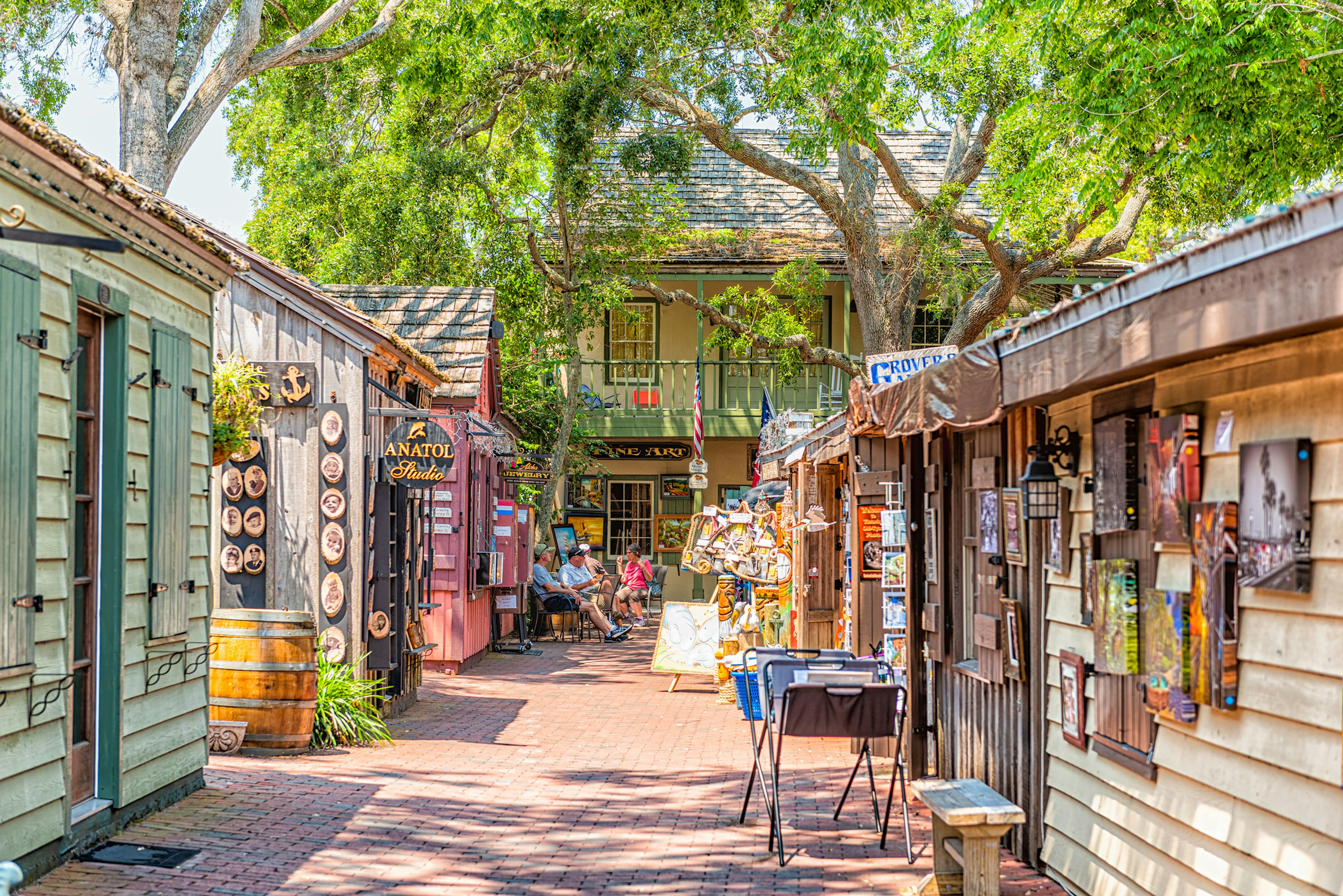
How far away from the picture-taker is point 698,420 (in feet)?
74.2

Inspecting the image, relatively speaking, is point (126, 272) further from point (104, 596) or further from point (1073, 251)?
point (1073, 251)

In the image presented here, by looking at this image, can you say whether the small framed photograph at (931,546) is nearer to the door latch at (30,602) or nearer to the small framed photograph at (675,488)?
the door latch at (30,602)

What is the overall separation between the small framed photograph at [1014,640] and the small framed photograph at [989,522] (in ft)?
1.22

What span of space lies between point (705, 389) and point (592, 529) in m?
3.68

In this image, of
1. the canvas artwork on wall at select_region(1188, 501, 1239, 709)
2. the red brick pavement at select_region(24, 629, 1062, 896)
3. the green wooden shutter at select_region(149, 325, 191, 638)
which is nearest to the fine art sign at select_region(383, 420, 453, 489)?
the red brick pavement at select_region(24, 629, 1062, 896)

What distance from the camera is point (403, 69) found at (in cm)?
1917

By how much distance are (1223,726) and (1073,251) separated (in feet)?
49.7

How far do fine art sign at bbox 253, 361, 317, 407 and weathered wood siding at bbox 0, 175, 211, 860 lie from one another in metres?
2.86

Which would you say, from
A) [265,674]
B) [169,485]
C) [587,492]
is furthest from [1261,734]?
[587,492]

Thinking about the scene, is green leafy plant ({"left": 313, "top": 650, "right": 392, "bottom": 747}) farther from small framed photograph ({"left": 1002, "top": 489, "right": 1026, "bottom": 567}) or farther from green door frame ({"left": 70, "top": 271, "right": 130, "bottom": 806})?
small framed photograph ({"left": 1002, "top": 489, "right": 1026, "bottom": 567})

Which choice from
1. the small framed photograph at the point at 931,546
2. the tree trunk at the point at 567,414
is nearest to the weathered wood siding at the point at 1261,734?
the small framed photograph at the point at 931,546

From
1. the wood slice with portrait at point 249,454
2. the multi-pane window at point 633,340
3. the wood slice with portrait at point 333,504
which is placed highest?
the multi-pane window at point 633,340

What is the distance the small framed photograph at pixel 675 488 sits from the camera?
26.0 m

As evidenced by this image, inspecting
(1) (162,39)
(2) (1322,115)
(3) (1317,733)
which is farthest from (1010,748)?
(1) (162,39)
